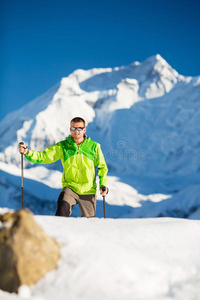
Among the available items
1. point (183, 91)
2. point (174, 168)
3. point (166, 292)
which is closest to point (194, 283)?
point (166, 292)

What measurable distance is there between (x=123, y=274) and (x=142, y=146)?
10765 cm

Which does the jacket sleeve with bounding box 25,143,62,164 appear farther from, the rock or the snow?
the rock

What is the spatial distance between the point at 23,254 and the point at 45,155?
2495 millimetres

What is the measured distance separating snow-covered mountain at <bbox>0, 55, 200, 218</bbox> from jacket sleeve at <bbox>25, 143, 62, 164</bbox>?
7428 cm

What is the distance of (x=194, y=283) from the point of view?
102 inches

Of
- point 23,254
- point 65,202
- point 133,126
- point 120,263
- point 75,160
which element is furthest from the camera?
point 133,126

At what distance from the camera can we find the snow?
7.59ft

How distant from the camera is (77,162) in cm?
468

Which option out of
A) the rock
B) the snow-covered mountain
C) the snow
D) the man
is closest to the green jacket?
the man

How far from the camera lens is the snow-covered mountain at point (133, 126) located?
9662 centimetres

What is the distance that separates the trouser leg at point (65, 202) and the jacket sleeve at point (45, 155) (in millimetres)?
487

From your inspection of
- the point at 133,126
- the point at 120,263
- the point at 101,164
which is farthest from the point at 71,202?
the point at 133,126

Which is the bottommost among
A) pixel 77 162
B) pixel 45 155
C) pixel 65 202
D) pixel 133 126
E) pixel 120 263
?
pixel 120 263

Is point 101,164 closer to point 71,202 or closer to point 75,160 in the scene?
point 75,160
